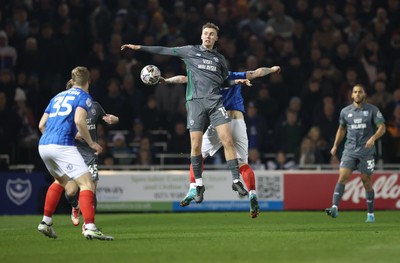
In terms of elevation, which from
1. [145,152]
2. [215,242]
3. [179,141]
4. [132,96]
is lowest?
[215,242]

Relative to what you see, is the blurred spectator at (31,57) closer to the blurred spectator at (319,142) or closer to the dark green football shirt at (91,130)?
the blurred spectator at (319,142)

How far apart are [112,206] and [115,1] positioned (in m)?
6.61

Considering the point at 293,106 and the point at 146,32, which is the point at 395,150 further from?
the point at 146,32

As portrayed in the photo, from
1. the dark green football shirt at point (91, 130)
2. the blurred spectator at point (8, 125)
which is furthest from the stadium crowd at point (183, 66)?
the dark green football shirt at point (91, 130)

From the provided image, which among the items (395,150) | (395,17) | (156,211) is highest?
(395,17)

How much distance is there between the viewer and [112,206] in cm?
2109

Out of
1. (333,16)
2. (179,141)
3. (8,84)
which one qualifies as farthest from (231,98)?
(333,16)

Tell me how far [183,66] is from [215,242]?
12176 mm

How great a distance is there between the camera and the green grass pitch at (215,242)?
9.54m

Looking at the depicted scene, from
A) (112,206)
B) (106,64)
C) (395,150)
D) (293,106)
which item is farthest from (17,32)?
(395,150)

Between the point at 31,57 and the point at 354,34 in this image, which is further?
the point at 354,34

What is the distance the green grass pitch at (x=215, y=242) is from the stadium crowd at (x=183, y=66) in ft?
16.8

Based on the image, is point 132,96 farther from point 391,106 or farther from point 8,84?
point 391,106

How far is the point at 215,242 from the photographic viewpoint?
11.2m
